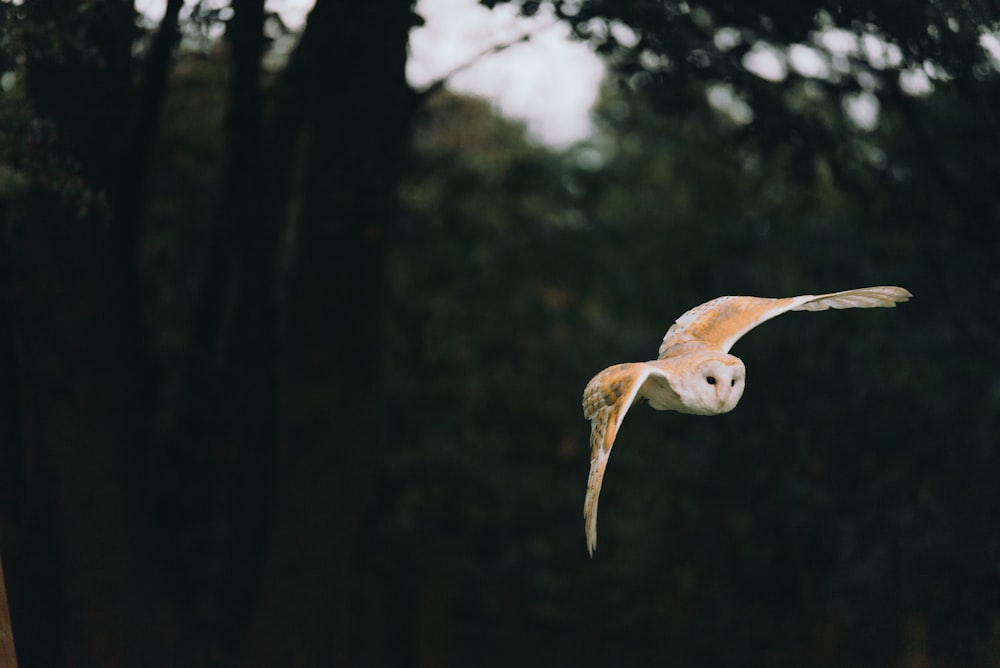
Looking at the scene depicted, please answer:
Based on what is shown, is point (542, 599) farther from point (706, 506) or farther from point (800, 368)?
point (800, 368)

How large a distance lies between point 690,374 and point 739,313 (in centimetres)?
46

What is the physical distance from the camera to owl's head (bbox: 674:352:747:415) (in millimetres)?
3004

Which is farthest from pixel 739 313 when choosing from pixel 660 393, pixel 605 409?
pixel 605 409

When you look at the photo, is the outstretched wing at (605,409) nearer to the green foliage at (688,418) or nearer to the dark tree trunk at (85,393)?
the dark tree trunk at (85,393)

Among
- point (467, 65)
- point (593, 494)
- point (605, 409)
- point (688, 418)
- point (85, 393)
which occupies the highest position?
point (467, 65)

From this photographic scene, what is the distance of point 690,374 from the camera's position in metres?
3.03

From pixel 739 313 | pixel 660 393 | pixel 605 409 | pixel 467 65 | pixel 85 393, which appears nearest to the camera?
pixel 605 409

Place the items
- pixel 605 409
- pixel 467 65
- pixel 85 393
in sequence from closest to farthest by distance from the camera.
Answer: pixel 605 409
pixel 85 393
pixel 467 65

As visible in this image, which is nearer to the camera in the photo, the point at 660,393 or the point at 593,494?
the point at 593,494

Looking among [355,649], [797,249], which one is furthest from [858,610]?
[355,649]

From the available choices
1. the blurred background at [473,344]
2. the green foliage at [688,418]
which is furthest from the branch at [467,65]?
the green foliage at [688,418]

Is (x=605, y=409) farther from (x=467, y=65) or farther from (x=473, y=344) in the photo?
(x=473, y=344)

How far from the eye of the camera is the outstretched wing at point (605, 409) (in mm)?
2703

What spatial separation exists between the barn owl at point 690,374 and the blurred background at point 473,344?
3.88 ft
